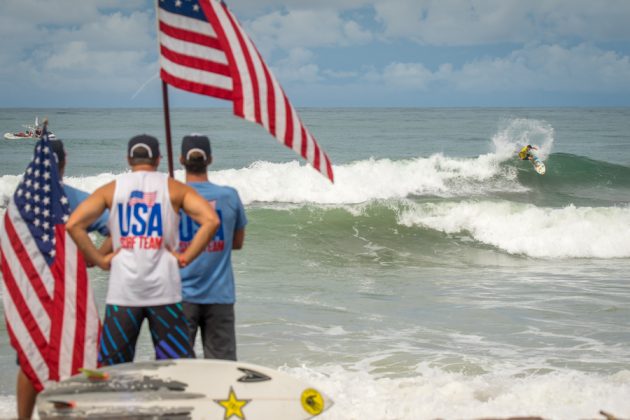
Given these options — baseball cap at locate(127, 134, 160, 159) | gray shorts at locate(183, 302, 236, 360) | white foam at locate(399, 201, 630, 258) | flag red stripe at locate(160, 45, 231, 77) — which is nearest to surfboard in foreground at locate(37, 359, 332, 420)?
gray shorts at locate(183, 302, 236, 360)

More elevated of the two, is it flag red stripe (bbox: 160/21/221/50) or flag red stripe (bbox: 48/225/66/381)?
flag red stripe (bbox: 160/21/221/50)

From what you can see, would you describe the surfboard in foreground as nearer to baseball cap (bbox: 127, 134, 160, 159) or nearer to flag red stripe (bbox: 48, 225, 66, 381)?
flag red stripe (bbox: 48, 225, 66, 381)

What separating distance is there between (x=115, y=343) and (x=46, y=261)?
0.66 metres

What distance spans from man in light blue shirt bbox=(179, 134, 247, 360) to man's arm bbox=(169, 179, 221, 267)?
0.36 m

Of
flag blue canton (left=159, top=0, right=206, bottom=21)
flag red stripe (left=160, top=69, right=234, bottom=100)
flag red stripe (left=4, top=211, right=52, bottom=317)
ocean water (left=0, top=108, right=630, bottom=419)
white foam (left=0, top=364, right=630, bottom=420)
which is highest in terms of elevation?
flag blue canton (left=159, top=0, right=206, bottom=21)

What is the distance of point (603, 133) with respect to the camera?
6209 cm

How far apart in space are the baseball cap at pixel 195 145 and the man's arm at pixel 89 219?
1.92ft

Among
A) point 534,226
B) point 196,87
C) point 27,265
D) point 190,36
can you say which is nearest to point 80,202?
point 27,265

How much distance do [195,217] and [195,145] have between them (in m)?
0.57

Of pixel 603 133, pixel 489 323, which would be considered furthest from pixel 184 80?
pixel 603 133

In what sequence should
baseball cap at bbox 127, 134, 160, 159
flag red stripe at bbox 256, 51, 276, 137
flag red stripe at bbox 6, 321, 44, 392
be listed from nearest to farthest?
baseball cap at bbox 127, 134, 160, 159
flag red stripe at bbox 6, 321, 44, 392
flag red stripe at bbox 256, 51, 276, 137

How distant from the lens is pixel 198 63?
5.11 m

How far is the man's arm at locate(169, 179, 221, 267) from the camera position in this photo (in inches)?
168

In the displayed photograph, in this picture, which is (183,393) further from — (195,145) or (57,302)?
(195,145)
